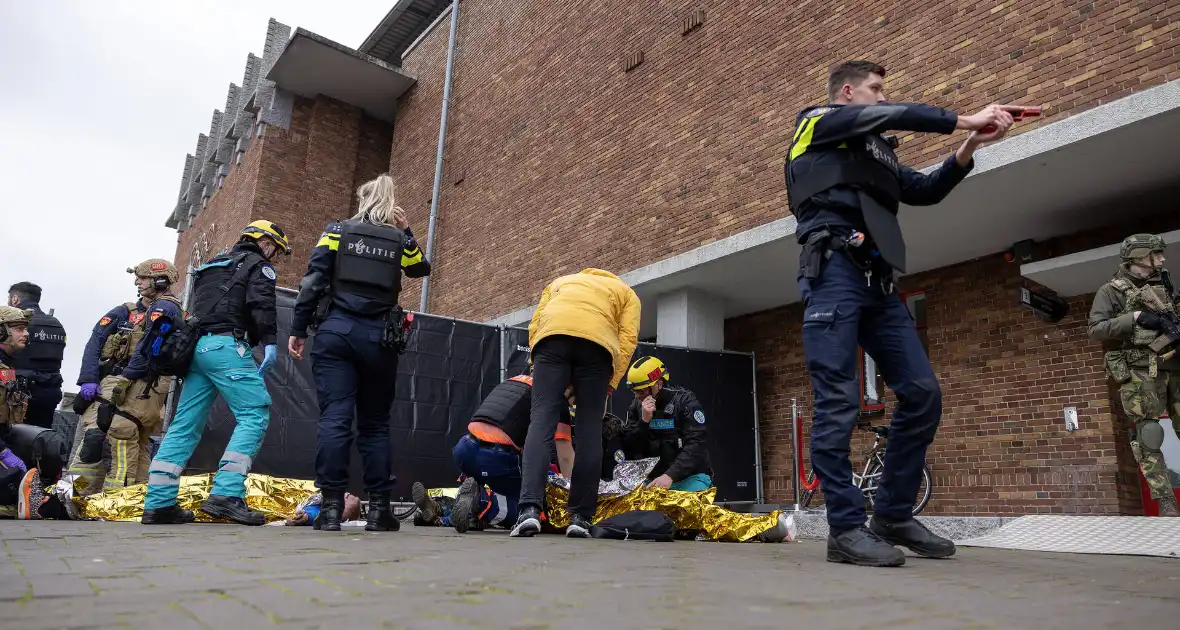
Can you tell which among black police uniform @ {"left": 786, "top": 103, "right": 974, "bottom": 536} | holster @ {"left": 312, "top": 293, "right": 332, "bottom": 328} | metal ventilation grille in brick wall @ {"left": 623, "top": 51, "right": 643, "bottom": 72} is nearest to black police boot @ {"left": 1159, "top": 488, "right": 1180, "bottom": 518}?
black police uniform @ {"left": 786, "top": 103, "right": 974, "bottom": 536}

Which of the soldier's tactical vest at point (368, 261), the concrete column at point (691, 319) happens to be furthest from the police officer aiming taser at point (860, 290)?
the concrete column at point (691, 319)

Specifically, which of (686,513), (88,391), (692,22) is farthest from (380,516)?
(692,22)

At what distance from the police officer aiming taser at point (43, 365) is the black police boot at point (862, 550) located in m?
7.70

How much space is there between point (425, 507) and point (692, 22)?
8.52m

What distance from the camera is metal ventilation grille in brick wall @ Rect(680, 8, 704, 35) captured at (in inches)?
456

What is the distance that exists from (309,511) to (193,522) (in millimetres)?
710

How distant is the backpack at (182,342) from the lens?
5066mm

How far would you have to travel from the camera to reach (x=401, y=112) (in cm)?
2008

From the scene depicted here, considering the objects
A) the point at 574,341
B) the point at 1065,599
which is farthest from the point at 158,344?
the point at 1065,599

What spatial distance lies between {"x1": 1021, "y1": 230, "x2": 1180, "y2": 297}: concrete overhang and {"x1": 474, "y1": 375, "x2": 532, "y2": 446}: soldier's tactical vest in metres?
5.61

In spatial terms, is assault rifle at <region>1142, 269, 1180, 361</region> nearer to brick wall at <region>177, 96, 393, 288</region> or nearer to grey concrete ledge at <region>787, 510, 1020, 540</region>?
grey concrete ledge at <region>787, 510, 1020, 540</region>

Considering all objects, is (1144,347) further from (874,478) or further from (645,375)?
(645,375)

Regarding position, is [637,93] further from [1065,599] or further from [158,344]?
[1065,599]

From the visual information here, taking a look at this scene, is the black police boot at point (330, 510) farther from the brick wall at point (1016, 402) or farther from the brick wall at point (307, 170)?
the brick wall at point (307, 170)
